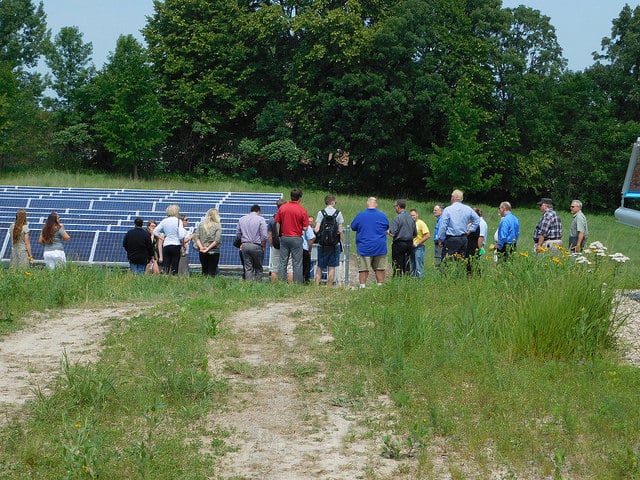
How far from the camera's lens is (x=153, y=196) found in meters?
32.6

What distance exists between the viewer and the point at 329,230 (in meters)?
16.6

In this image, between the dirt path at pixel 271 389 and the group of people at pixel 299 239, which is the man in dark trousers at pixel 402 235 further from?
the dirt path at pixel 271 389

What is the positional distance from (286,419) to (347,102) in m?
51.4

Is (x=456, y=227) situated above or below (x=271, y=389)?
above

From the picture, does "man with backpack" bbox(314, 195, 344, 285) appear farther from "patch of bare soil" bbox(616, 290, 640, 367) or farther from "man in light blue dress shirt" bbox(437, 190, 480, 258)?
"patch of bare soil" bbox(616, 290, 640, 367)

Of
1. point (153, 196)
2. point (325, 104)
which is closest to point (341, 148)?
point (325, 104)

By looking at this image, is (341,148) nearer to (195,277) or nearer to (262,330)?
(195,277)

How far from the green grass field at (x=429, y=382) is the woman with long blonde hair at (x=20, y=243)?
4.33 metres

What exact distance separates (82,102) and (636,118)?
38.2 meters

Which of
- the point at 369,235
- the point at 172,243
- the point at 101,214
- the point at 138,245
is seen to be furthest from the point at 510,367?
the point at 101,214

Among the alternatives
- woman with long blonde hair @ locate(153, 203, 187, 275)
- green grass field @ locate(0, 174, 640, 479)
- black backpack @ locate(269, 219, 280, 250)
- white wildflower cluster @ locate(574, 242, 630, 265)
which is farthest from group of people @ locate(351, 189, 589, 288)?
white wildflower cluster @ locate(574, 242, 630, 265)

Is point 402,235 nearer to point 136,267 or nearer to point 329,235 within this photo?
point 329,235

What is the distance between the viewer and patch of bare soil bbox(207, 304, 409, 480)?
657cm

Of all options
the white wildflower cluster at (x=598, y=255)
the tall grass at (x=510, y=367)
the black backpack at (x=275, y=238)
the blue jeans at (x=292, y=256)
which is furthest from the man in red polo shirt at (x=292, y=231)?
the white wildflower cluster at (x=598, y=255)
